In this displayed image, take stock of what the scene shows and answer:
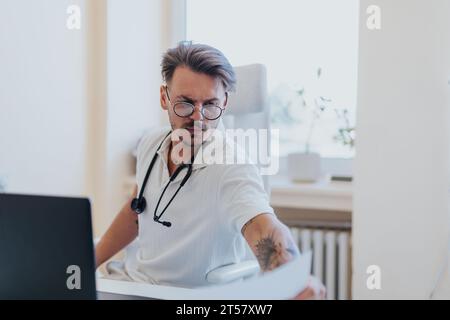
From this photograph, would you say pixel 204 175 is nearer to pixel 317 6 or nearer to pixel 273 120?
pixel 273 120

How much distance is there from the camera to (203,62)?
88cm

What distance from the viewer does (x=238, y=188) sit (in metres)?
0.86

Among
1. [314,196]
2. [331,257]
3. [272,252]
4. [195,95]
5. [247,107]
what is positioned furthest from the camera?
[331,257]

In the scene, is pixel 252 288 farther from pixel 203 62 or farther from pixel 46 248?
pixel 203 62

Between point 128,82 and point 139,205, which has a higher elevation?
point 128,82

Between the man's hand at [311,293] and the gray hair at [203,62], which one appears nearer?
the man's hand at [311,293]

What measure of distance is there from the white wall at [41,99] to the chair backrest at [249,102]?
550 millimetres

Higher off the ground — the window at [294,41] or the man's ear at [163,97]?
the window at [294,41]

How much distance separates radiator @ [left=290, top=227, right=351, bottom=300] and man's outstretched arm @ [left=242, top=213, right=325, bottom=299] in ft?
1.52

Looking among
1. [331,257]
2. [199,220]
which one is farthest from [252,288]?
[331,257]

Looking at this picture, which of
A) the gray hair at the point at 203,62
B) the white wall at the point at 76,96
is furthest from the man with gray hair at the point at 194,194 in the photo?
the white wall at the point at 76,96

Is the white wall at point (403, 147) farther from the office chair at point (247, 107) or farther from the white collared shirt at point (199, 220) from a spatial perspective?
the white collared shirt at point (199, 220)

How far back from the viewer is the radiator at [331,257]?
1.26 meters

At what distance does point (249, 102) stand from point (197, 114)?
0.16 metres
